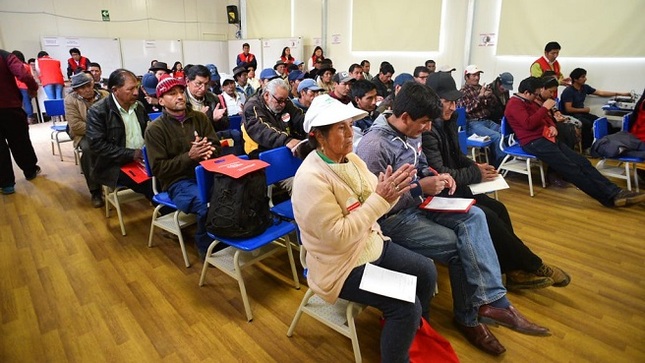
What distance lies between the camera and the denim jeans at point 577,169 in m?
3.68

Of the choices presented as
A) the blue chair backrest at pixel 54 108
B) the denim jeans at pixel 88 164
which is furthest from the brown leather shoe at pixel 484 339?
the blue chair backrest at pixel 54 108

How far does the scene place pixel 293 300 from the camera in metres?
2.30

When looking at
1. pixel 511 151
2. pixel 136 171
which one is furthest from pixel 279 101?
pixel 511 151

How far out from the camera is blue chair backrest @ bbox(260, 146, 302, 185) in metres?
2.46

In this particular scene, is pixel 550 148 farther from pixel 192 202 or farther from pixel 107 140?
pixel 107 140

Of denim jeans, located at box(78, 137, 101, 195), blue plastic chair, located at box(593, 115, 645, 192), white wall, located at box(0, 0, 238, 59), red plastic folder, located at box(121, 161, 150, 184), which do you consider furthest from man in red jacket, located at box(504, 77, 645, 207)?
white wall, located at box(0, 0, 238, 59)

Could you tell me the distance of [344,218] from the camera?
1.45m

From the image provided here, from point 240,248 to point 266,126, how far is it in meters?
1.41

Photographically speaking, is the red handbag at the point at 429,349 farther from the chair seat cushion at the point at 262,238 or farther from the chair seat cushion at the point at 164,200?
the chair seat cushion at the point at 164,200

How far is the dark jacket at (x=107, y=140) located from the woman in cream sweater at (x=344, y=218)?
2.18m

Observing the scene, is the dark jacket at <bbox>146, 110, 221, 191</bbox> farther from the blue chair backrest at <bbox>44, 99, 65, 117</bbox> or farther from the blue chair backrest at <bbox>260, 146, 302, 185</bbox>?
the blue chair backrest at <bbox>44, 99, 65, 117</bbox>

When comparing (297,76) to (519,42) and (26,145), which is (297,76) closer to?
(26,145)

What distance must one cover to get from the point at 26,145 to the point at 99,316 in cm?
336

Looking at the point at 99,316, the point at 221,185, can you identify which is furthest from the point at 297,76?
the point at 99,316
